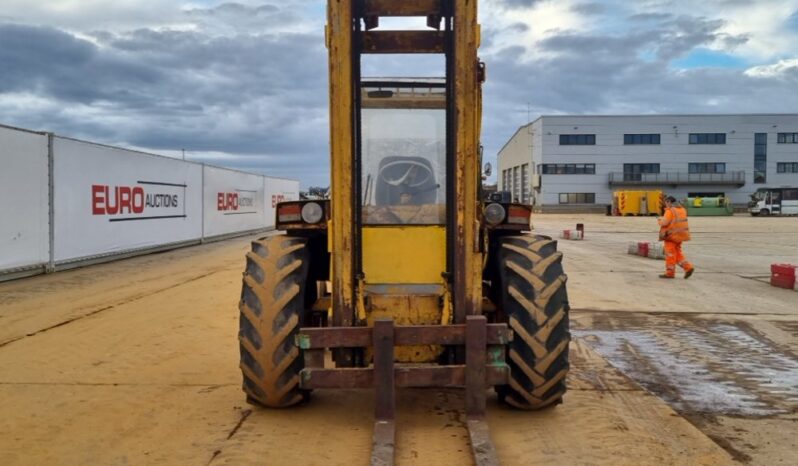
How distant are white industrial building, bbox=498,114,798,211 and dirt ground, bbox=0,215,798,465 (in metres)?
60.4

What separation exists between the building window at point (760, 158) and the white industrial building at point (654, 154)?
11 cm

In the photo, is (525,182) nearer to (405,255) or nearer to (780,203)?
(780,203)

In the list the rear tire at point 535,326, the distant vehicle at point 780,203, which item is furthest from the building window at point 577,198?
the rear tire at point 535,326

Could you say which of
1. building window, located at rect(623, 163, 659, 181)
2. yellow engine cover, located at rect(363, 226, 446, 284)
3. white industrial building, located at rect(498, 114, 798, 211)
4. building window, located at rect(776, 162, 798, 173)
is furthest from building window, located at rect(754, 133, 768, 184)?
yellow engine cover, located at rect(363, 226, 446, 284)

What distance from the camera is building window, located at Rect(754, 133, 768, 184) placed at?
2790 inches

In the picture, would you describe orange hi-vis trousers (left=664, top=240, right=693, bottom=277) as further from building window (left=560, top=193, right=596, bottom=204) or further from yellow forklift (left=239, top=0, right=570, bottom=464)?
building window (left=560, top=193, right=596, bottom=204)

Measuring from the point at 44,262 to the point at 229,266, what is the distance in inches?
161

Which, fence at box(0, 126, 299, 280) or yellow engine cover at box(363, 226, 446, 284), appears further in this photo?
fence at box(0, 126, 299, 280)

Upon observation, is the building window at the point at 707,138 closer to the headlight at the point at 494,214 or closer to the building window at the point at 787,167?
the building window at the point at 787,167

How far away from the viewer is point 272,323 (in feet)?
15.4

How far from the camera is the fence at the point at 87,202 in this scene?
43.7 feet

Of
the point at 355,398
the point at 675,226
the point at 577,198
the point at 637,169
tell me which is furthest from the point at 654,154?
the point at 355,398

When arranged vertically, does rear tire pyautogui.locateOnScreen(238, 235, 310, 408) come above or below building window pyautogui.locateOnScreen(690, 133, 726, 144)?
below

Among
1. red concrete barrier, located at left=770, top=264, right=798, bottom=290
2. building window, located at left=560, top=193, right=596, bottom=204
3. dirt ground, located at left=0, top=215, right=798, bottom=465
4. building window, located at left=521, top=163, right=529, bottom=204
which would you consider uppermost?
building window, located at left=521, top=163, right=529, bottom=204
